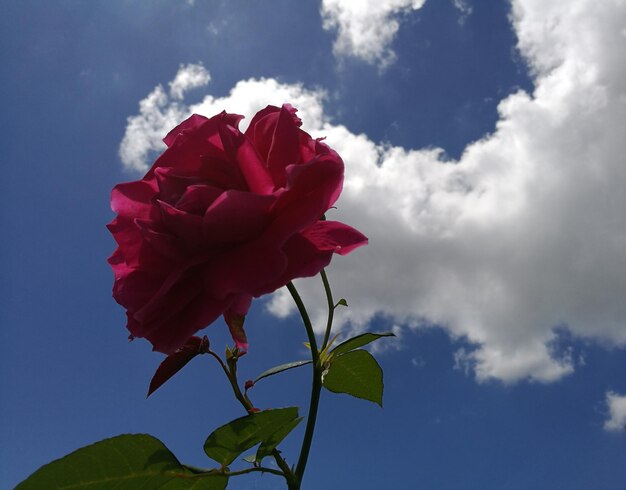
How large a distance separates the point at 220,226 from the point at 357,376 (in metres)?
0.61

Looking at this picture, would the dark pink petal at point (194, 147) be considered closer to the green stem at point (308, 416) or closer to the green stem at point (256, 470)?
the green stem at point (308, 416)

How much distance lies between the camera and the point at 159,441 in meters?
1.25

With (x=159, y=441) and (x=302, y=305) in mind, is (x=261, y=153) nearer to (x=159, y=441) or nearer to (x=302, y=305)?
(x=302, y=305)

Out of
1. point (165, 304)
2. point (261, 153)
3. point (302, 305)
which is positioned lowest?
point (165, 304)

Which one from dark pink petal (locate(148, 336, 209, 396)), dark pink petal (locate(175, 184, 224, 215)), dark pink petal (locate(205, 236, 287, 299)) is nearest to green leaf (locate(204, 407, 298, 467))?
dark pink petal (locate(148, 336, 209, 396))

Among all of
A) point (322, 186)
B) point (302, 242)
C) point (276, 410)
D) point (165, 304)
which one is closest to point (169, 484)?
point (276, 410)

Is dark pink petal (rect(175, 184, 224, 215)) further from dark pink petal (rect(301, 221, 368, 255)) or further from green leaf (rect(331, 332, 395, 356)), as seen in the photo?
green leaf (rect(331, 332, 395, 356))

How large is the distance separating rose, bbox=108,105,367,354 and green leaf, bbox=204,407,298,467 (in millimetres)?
215

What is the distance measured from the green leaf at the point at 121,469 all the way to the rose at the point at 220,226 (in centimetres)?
21

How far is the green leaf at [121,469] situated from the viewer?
116 centimetres

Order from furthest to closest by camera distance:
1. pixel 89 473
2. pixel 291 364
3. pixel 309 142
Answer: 1. pixel 291 364
2. pixel 309 142
3. pixel 89 473

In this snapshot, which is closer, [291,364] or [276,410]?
[276,410]

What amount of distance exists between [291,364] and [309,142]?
65cm

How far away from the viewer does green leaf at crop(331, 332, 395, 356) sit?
1493 millimetres
